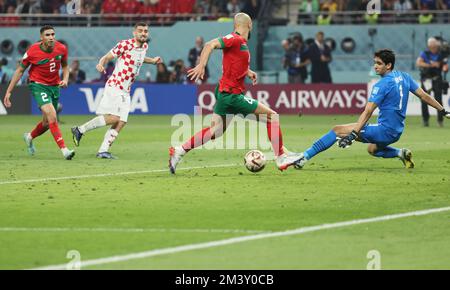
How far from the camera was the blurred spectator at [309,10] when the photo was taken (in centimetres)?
4219

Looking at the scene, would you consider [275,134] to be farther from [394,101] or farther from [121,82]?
[121,82]

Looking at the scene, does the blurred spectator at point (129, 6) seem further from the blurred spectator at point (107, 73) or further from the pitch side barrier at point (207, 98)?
the pitch side barrier at point (207, 98)

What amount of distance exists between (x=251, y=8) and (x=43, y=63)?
21425 mm

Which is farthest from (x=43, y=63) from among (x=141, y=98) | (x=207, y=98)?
(x=141, y=98)

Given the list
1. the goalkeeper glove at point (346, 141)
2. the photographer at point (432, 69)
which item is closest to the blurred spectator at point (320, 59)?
the photographer at point (432, 69)

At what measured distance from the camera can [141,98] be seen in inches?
1501

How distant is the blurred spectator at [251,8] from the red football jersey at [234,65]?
2455 cm

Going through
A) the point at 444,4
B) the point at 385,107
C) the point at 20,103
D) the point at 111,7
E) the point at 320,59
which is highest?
the point at 385,107

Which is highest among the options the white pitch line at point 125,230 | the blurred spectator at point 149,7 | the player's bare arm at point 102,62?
the player's bare arm at point 102,62

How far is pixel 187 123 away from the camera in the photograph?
32969 mm

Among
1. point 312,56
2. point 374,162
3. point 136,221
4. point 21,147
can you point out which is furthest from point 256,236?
point 312,56

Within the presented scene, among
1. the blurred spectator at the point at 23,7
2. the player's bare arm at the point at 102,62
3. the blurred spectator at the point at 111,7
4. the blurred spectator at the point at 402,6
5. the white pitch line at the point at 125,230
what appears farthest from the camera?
the blurred spectator at the point at 23,7

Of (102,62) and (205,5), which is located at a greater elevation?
(102,62)

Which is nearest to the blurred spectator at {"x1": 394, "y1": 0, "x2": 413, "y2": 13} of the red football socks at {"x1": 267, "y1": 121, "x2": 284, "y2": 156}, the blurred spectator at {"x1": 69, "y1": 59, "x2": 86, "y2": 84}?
the blurred spectator at {"x1": 69, "y1": 59, "x2": 86, "y2": 84}
